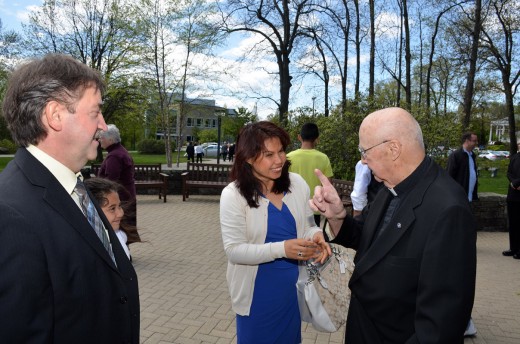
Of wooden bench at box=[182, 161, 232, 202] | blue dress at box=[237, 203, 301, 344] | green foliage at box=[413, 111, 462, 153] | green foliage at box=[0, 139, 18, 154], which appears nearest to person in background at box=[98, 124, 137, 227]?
blue dress at box=[237, 203, 301, 344]

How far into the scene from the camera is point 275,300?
244cm

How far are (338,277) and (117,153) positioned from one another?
4.13 metres

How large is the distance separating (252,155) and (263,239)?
568 mm

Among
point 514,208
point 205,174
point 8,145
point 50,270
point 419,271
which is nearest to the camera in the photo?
point 50,270

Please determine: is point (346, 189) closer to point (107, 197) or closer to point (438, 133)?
point (438, 133)

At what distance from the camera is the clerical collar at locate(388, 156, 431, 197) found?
6.00 feet

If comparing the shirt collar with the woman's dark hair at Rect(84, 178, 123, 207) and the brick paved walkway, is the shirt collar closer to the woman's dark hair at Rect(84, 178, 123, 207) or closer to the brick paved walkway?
the woman's dark hair at Rect(84, 178, 123, 207)

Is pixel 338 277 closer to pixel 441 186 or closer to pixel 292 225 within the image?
pixel 292 225

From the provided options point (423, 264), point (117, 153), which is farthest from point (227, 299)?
point (423, 264)

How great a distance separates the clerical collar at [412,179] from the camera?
1.83m

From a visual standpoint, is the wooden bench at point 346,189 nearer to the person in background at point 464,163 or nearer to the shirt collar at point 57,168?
the person in background at point 464,163

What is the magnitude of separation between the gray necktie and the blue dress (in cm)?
115

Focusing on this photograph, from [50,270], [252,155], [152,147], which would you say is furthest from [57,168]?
[152,147]

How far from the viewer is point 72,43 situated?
22.6 metres
